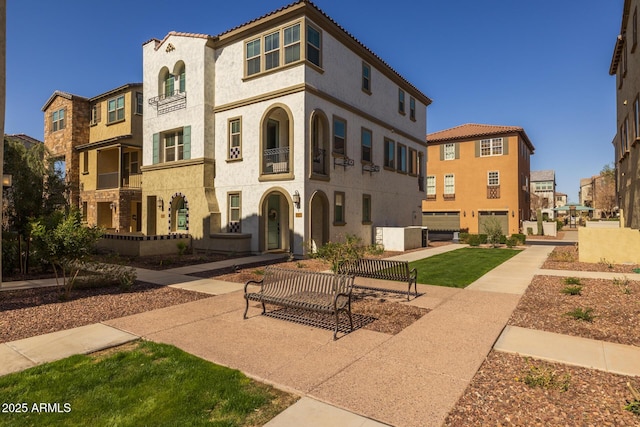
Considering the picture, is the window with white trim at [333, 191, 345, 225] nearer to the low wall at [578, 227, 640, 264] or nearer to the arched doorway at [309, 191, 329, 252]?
the arched doorway at [309, 191, 329, 252]

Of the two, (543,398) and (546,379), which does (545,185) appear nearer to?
(546,379)

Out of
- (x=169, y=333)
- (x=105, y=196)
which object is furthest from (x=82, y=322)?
(x=105, y=196)

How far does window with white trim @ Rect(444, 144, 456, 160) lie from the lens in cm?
3812

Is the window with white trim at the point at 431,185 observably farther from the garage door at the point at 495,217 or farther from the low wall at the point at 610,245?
the low wall at the point at 610,245

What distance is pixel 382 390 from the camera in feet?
13.2

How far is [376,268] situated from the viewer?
31.0 feet

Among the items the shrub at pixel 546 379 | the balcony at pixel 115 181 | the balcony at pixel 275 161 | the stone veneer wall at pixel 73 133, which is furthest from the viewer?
the stone veneer wall at pixel 73 133

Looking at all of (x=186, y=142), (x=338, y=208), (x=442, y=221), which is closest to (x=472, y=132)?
(x=442, y=221)

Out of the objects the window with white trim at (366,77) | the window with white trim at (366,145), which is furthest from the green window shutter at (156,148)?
the window with white trim at (366,77)

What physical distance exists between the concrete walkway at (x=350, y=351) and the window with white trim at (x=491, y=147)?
3228cm

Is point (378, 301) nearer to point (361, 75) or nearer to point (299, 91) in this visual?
point (299, 91)

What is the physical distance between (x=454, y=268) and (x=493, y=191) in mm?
25709

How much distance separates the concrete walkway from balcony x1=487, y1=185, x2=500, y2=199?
31.2 meters

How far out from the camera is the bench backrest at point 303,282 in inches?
260
